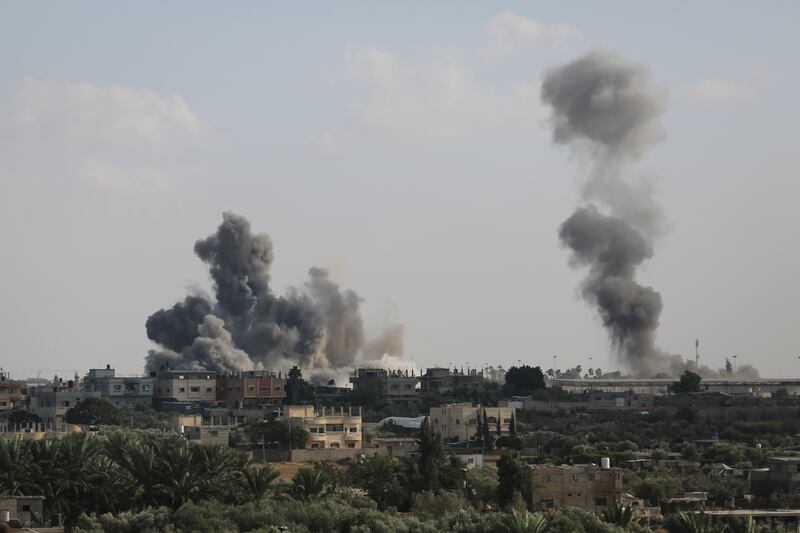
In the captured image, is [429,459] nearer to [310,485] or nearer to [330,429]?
[310,485]

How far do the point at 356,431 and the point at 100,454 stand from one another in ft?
145

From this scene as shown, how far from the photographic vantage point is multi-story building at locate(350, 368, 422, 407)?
160 meters

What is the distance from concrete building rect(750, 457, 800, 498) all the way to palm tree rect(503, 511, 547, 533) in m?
23.0

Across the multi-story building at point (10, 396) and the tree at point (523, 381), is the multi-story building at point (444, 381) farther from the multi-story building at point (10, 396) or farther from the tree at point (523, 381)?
the multi-story building at point (10, 396)

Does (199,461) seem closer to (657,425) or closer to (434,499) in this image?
(434,499)

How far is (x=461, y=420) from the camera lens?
412ft

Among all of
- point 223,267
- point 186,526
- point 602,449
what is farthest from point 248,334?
point 186,526

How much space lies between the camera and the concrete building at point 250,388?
157m

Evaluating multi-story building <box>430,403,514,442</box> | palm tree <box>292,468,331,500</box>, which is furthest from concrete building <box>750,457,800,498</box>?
multi-story building <box>430,403,514,442</box>

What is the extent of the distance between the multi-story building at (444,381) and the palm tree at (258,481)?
97.2 metres

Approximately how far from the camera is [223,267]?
182250mm

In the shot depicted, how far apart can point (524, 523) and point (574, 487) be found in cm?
1985

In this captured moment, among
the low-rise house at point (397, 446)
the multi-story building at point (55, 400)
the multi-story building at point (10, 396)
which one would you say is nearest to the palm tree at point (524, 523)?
the low-rise house at point (397, 446)

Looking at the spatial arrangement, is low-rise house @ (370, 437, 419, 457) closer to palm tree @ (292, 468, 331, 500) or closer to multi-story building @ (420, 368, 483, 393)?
palm tree @ (292, 468, 331, 500)
